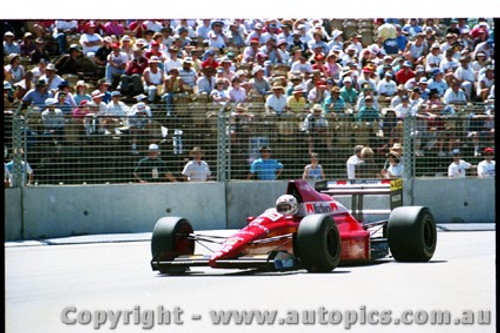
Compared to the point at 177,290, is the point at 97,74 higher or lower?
higher

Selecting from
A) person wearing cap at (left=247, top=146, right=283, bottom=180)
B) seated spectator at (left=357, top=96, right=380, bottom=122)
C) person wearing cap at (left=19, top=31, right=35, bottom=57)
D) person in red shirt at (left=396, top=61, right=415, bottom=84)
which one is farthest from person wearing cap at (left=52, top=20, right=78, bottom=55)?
person in red shirt at (left=396, top=61, right=415, bottom=84)

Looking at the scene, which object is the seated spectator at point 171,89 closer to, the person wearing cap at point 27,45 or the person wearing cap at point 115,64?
the person wearing cap at point 115,64

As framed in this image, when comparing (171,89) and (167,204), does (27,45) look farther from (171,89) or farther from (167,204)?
(167,204)

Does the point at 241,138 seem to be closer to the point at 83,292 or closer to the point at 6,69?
the point at 6,69

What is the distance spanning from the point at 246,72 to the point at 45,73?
266cm

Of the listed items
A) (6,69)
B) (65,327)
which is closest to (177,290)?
(65,327)

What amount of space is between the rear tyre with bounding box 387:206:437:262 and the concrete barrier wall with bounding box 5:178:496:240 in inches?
197

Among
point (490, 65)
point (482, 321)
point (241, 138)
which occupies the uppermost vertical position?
point (490, 65)

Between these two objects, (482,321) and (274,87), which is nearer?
(482,321)

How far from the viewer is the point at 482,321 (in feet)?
23.4

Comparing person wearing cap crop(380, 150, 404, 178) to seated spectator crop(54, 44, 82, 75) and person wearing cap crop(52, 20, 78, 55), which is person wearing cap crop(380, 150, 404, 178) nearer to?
seated spectator crop(54, 44, 82, 75)

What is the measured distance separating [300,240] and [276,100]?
19.5 ft

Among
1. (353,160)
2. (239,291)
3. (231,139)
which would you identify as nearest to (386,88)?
(353,160)

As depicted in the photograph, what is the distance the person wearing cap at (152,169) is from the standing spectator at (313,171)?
1.88 m
